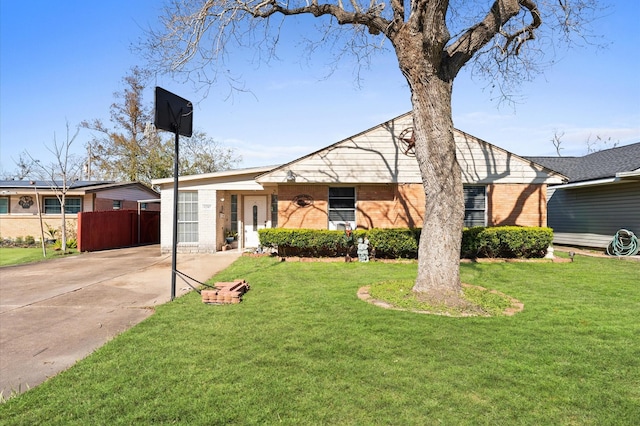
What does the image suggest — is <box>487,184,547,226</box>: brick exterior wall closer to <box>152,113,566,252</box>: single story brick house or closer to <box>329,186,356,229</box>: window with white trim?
<box>152,113,566,252</box>: single story brick house

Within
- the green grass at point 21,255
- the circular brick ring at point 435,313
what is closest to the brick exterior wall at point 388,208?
the circular brick ring at point 435,313

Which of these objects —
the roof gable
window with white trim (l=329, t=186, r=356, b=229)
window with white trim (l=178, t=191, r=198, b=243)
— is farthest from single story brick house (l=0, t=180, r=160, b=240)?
window with white trim (l=329, t=186, r=356, b=229)

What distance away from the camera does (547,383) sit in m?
3.12

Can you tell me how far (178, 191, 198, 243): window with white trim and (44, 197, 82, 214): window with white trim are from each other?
25.9ft

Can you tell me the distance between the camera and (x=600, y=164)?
15.0m

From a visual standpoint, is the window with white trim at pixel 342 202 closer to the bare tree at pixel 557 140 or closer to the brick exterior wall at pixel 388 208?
the brick exterior wall at pixel 388 208

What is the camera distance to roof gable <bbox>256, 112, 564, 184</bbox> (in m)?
11.9

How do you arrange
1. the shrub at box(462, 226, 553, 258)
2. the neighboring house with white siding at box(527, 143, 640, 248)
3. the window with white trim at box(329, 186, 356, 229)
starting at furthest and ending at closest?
1. the neighboring house with white siding at box(527, 143, 640, 248)
2. the window with white trim at box(329, 186, 356, 229)
3. the shrub at box(462, 226, 553, 258)

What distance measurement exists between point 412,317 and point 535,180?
9.62 meters

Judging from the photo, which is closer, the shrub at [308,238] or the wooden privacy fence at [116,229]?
the shrub at [308,238]

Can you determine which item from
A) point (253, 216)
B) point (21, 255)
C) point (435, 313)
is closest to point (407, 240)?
point (435, 313)

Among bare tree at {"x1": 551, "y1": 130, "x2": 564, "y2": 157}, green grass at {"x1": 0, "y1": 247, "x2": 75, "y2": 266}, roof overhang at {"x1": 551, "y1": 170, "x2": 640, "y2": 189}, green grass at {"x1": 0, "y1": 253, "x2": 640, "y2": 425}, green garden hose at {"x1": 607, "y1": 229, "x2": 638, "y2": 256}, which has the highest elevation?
bare tree at {"x1": 551, "y1": 130, "x2": 564, "y2": 157}

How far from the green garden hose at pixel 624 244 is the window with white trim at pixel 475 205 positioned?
496 cm

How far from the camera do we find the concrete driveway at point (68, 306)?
3.79m
